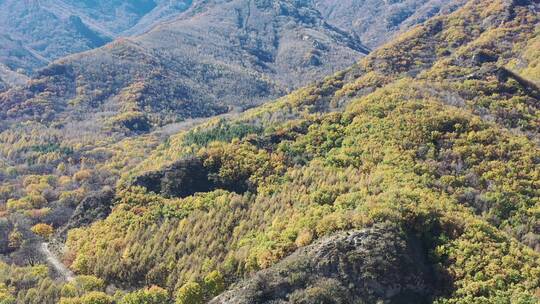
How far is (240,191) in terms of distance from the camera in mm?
115438

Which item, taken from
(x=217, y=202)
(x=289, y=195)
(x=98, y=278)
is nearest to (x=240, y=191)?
(x=217, y=202)

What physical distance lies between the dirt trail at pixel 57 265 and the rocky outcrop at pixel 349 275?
4193 centimetres

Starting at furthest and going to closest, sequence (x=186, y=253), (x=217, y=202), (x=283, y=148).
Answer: (x=283, y=148) < (x=217, y=202) < (x=186, y=253)

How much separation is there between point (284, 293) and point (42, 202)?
120 meters

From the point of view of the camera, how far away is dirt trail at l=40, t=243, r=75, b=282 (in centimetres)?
10403

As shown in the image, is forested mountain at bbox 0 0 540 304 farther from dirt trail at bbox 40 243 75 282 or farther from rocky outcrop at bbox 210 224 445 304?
dirt trail at bbox 40 243 75 282

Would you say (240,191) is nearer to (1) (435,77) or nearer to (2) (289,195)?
(2) (289,195)

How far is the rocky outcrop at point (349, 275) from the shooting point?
70.3 meters

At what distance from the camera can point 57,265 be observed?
110 metres

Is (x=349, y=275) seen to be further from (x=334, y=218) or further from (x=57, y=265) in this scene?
(x=57, y=265)

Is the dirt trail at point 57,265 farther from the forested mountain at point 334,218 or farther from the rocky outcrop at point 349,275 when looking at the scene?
the rocky outcrop at point 349,275

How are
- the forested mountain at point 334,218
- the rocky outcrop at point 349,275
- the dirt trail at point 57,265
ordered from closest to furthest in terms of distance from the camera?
the rocky outcrop at point 349,275
the forested mountain at point 334,218
the dirt trail at point 57,265

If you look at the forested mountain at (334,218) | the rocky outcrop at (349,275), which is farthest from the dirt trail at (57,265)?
the rocky outcrop at (349,275)

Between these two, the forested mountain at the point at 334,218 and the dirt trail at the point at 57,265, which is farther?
the dirt trail at the point at 57,265
